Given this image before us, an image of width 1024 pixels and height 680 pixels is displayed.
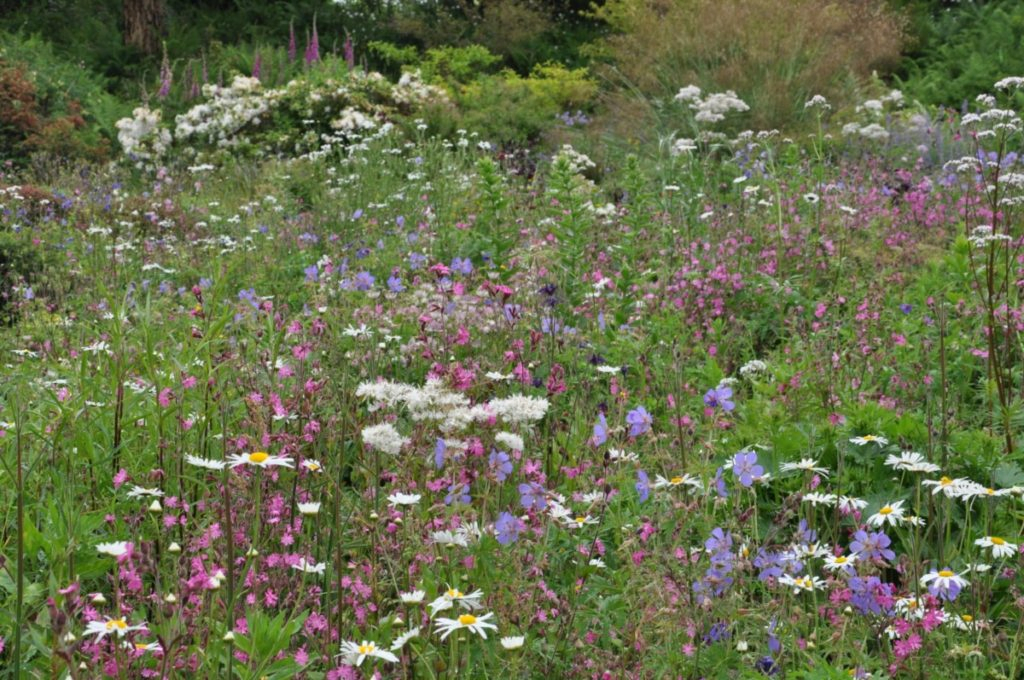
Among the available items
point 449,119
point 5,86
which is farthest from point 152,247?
point 5,86

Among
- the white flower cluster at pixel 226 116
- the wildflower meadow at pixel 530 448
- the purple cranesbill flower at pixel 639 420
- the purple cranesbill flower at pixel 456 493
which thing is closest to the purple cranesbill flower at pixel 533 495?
the wildflower meadow at pixel 530 448

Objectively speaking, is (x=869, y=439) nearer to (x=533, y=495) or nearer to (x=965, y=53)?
(x=533, y=495)

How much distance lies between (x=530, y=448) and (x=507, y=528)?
78 centimetres

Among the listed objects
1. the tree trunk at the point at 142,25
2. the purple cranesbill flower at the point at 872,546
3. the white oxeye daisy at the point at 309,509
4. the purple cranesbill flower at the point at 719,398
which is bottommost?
the tree trunk at the point at 142,25

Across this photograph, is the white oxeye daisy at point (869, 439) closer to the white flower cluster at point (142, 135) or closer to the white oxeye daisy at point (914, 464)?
the white oxeye daisy at point (914, 464)

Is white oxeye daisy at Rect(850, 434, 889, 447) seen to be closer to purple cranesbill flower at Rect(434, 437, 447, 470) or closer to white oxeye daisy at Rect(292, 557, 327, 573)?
purple cranesbill flower at Rect(434, 437, 447, 470)

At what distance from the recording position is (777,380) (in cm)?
332

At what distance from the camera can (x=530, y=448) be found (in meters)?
2.79

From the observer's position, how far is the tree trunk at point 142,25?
59.8 ft

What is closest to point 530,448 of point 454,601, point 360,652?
point 454,601

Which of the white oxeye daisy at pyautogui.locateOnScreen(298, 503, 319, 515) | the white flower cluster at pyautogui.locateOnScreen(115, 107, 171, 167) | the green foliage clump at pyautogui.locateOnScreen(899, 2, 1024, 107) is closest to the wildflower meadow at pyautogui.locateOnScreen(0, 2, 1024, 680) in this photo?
the white oxeye daisy at pyautogui.locateOnScreen(298, 503, 319, 515)

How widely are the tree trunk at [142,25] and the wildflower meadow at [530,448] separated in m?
13.0

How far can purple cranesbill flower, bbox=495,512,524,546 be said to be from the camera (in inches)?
78.6

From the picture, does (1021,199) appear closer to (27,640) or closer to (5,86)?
(27,640)
